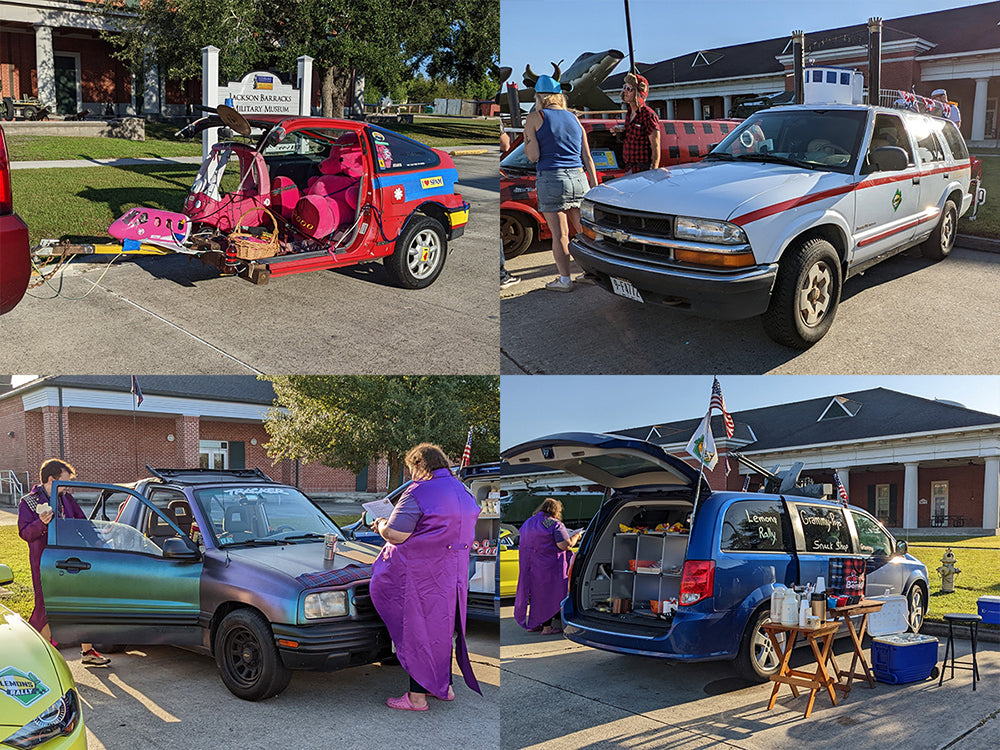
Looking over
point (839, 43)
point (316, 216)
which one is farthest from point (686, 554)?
point (839, 43)

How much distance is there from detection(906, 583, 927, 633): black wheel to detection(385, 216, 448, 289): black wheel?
563cm

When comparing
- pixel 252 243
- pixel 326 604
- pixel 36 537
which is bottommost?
pixel 326 604

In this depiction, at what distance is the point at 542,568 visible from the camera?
7297 millimetres

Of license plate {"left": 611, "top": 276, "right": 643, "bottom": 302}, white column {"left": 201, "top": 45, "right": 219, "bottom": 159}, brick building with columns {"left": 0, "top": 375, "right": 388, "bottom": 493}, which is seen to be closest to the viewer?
license plate {"left": 611, "top": 276, "right": 643, "bottom": 302}

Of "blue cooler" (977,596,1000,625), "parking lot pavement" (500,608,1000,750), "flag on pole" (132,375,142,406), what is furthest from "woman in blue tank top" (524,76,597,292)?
"blue cooler" (977,596,1000,625)

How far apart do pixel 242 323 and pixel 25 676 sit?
4365 mm

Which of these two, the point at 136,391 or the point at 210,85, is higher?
the point at 210,85

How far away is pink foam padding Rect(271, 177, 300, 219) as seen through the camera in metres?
8.60

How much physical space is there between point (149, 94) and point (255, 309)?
26734mm

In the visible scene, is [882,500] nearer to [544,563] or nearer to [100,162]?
[544,563]

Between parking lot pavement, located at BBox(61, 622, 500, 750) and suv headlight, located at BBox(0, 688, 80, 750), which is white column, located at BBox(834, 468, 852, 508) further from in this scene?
suv headlight, located at BBox(0, 688, 80, 750)

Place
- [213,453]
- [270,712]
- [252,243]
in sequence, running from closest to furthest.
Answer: [270,712]
[252,243]
[213,453]

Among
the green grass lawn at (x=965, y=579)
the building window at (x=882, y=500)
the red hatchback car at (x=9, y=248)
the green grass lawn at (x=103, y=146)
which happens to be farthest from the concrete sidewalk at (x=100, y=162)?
the building window at (x=882, y=500)

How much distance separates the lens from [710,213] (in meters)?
5.82
